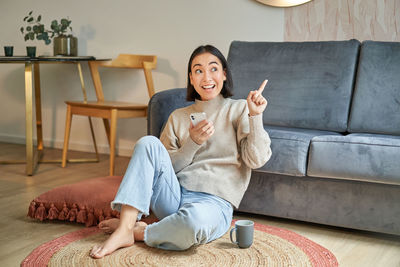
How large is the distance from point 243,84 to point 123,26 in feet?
4.64

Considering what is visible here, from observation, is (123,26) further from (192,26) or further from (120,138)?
(120,138)

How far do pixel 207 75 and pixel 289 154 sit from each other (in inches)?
19.2

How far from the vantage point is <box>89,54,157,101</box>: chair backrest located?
3.44 m

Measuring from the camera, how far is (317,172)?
211 centimetres

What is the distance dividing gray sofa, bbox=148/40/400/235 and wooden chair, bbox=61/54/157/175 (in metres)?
0.75

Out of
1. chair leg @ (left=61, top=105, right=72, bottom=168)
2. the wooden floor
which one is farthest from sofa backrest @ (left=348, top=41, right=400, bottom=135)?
chair leg @ (left=61, top=105, right=72, bottom=168)

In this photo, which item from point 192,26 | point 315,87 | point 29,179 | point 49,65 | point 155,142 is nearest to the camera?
point 155,142

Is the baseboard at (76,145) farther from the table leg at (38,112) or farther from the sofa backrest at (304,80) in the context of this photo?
the sofa backrest at (304,80)

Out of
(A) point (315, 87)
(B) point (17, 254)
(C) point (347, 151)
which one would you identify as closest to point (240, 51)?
(A) point (315, 87)

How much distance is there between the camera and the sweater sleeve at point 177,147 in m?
1.96

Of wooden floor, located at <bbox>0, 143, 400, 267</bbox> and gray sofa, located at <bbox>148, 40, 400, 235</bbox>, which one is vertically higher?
gray sofa, located at <bbox>148, 40, 400, 235</bbox>

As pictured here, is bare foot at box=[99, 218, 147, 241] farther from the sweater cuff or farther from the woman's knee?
the sweater cuff

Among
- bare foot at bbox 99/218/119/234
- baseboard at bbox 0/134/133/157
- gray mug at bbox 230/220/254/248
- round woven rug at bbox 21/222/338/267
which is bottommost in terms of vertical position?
baseboard at bbox 0/134/133/157

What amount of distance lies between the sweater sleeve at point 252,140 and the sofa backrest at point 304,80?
613 millimetres
